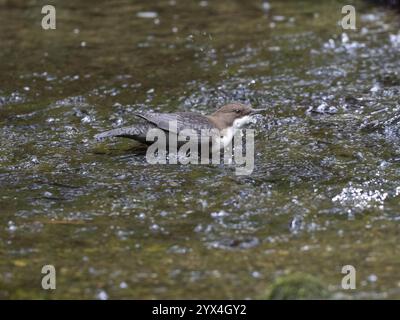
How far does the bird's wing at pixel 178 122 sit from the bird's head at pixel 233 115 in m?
0.24

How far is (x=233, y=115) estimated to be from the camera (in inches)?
393

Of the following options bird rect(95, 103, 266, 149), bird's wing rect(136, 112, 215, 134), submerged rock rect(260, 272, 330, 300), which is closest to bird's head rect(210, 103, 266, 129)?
bird rect(95, 103, 266, 149)

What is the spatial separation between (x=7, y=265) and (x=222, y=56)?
25.0 feet

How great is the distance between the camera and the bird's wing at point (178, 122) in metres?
9.47

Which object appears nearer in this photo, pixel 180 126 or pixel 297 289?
pixel 297 289

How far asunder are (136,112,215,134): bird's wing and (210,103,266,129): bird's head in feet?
0.80

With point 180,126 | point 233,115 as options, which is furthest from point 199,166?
point 233,115

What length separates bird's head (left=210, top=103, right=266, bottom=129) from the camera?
9.86 m

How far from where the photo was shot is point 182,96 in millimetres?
11805

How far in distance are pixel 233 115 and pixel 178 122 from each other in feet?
2.72

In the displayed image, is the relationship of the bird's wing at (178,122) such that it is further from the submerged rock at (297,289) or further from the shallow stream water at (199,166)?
the submerged rock at (297,289)

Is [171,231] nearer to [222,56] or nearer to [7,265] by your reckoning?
[7,265]

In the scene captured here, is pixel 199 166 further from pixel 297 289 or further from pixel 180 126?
pixel 297 289
